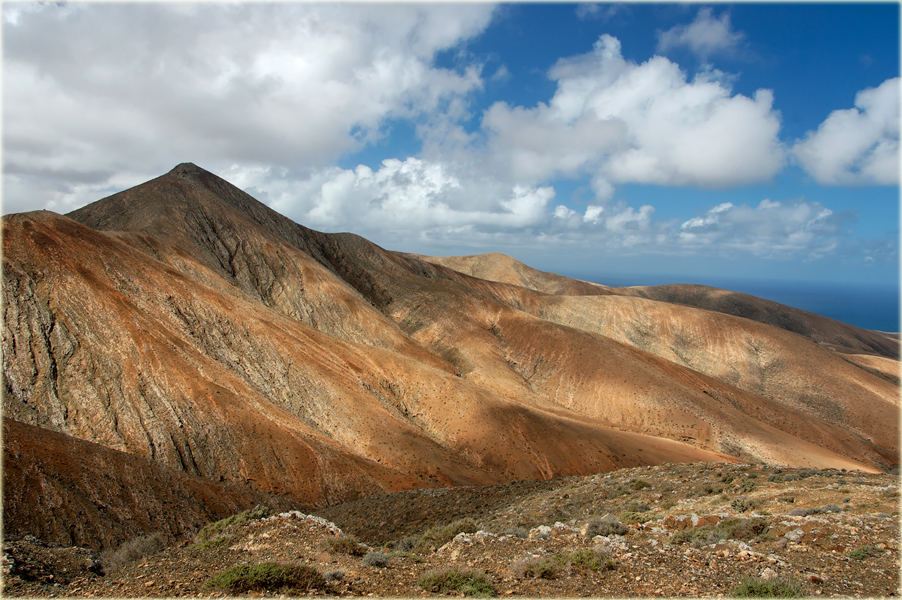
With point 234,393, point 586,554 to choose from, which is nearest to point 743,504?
point 586,554

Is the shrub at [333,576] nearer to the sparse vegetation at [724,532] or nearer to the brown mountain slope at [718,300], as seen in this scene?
the sparse vegetation at [724,532]

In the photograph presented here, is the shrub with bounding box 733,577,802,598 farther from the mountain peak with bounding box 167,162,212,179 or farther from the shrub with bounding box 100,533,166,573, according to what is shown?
the mountain peak with bounding box 167,162,212,179

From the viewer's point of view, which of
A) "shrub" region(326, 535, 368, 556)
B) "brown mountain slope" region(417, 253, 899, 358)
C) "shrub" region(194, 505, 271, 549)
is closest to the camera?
"shrub" region(326, 535, 368, 556)

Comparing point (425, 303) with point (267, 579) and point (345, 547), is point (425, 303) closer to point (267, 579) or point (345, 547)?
point (345, 547)

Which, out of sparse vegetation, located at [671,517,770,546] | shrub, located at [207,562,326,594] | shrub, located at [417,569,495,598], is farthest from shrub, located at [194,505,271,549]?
sparse vegetation, located at [671,517,770,546]

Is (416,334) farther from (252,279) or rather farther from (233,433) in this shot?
(233,433)

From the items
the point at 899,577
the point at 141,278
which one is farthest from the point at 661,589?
the point at 141,278

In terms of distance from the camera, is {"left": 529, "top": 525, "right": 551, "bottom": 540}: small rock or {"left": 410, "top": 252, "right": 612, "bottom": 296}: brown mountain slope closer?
{"left": 529, "top": 525, "right": 551, "bottom": 540}: small rock
